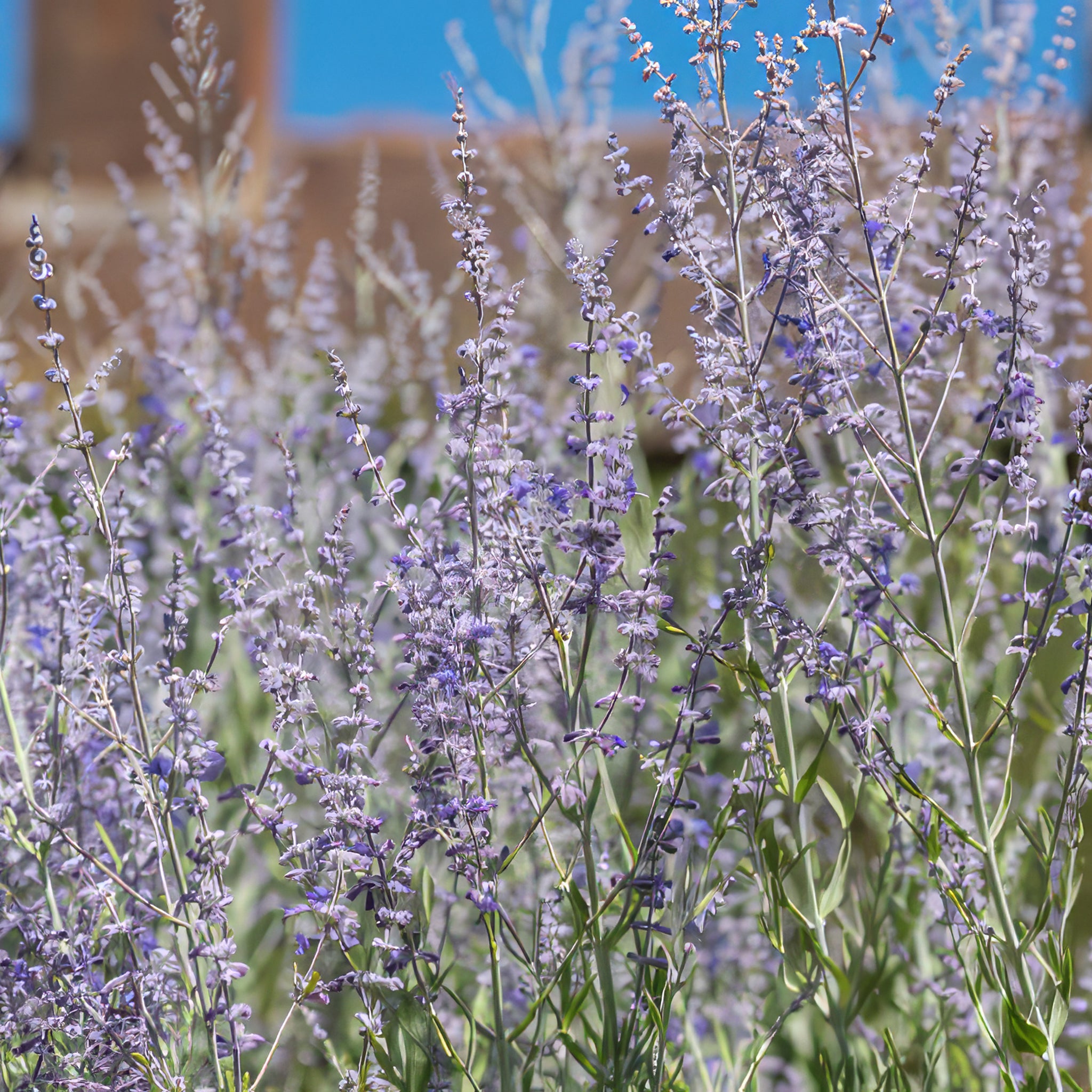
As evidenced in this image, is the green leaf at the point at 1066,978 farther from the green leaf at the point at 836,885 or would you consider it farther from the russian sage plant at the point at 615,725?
the green leaf at the point at 836,885

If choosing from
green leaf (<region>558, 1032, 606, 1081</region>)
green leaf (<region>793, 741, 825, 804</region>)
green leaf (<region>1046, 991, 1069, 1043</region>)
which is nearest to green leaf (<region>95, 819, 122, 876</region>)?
green leaf (<region>558, 1032, 606, 1081</region>)

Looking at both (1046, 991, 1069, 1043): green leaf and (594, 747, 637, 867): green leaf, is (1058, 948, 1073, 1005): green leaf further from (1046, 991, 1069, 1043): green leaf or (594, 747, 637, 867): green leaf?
(594, 747, 637, 867): green leaf

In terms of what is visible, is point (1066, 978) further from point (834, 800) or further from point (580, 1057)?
point (580, 1057)

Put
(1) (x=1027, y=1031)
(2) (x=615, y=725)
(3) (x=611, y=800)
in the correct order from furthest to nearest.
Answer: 1. (2) (x=615, y=725)
2. (3) (x=611, y=800)
3. (1) (x=1027, y=1031)

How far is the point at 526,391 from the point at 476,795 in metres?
1.18

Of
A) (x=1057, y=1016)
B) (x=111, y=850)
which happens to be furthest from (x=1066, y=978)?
(x=111, y=850)

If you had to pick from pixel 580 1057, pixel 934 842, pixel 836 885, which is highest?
pixel 934 842

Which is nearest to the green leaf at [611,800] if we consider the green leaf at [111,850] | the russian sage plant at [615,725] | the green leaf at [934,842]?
the russian sage plant at [615,725]

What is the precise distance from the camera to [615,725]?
5.27 ft

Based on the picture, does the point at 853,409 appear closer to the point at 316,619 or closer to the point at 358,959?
the point at 316,619

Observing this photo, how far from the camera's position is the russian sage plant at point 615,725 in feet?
4.13

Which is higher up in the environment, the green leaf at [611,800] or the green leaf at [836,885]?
Result: the green leaf at [611,800]

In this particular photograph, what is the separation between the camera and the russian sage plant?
1260 mm

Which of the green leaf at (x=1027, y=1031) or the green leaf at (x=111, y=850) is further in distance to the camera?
the green leaf at (x=111, y=850)
